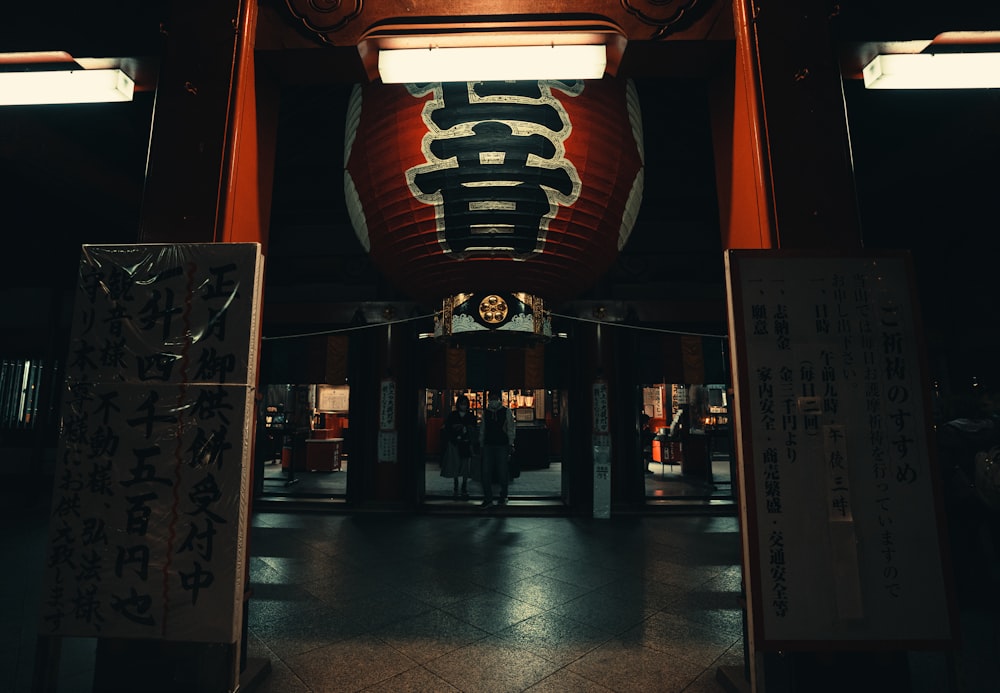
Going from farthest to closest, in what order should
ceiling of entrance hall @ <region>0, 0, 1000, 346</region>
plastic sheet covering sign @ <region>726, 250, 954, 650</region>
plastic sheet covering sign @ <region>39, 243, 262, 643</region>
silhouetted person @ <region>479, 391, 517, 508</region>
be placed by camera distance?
silhouetted person @ <region>479, 391, 517, 508</region>, ceiling of entrance hall @ <region>0, 0, 1000, 346</region>, plastic sheet covering sign @ <region>39, 243, 262, 643</region>, plastic sheet covering sign @ <region>726, 250, 954, 650</region>

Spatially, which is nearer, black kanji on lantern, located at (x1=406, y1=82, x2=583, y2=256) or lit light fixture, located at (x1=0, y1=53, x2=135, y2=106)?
black kanji on lantern, located at (x1=406, y1=82, x2=583, y2=256)

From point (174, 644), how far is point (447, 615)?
7.63 ft

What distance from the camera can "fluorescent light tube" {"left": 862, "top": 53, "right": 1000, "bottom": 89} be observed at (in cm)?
254

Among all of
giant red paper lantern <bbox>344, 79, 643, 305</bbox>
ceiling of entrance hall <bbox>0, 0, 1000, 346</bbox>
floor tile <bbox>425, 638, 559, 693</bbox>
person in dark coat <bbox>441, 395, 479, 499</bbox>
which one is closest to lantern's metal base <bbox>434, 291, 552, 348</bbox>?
giant red paper lantern <bbox>344, 79, 643, 305</bbox>

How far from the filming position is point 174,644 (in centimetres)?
249

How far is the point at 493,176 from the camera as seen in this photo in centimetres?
255

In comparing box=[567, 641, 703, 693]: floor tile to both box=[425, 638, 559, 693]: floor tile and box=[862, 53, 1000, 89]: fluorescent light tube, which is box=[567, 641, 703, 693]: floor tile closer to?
box=[425, 638, 559, 693]: floor tile

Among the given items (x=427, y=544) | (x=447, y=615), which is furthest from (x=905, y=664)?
(x=427, y=544)

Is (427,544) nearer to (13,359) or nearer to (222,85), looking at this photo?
(222,85)

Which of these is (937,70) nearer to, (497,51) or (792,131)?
(792,131)

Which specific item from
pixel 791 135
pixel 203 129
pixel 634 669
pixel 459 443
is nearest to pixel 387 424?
pixel 459 443

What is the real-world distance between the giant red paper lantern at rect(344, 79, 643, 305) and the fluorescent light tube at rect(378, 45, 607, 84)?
0.27 ft

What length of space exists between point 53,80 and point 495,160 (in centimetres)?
268

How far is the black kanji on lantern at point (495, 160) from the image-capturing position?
254 centimetres
